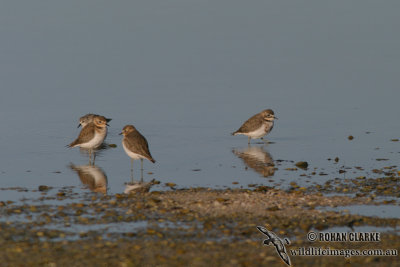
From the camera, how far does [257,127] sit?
28297 mm

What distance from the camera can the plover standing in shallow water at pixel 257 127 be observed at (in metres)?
28.3

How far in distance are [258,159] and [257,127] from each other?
9.91 feet

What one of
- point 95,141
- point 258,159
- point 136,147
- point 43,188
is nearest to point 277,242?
point 43,188

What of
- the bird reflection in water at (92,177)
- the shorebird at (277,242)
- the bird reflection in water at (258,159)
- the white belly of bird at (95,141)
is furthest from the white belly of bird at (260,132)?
the shorebird at (277,242)

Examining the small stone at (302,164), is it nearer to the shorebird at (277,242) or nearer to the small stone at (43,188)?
the shorebird at (277,242)

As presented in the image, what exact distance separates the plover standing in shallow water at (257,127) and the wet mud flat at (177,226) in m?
7.86

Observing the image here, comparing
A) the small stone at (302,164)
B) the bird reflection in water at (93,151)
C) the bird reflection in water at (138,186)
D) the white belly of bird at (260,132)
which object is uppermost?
the white belly of bird at (260,132)

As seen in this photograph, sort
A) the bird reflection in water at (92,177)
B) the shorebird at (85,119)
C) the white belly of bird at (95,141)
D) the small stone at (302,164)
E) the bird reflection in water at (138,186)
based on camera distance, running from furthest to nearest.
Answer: the shorebird at (85,119)
the white belly of bird at (95,141)
the small stone at (302,164)
the bird reflection in water at (92,177)
the bird reflection in water at (138,186)

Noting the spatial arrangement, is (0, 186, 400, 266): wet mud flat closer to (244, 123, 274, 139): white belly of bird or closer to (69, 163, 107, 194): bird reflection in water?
(69, 163, 107, 194): bird reflection in water

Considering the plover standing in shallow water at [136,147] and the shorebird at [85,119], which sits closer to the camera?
the plover standing in shallow water at [136,147]

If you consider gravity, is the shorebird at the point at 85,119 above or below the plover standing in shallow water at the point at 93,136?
above

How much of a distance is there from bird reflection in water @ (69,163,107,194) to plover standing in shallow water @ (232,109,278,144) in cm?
671

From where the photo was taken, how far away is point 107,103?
33906mm

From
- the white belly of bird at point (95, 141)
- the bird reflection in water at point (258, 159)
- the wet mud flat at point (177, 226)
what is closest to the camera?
the wet mud flat at point (177, 226)
